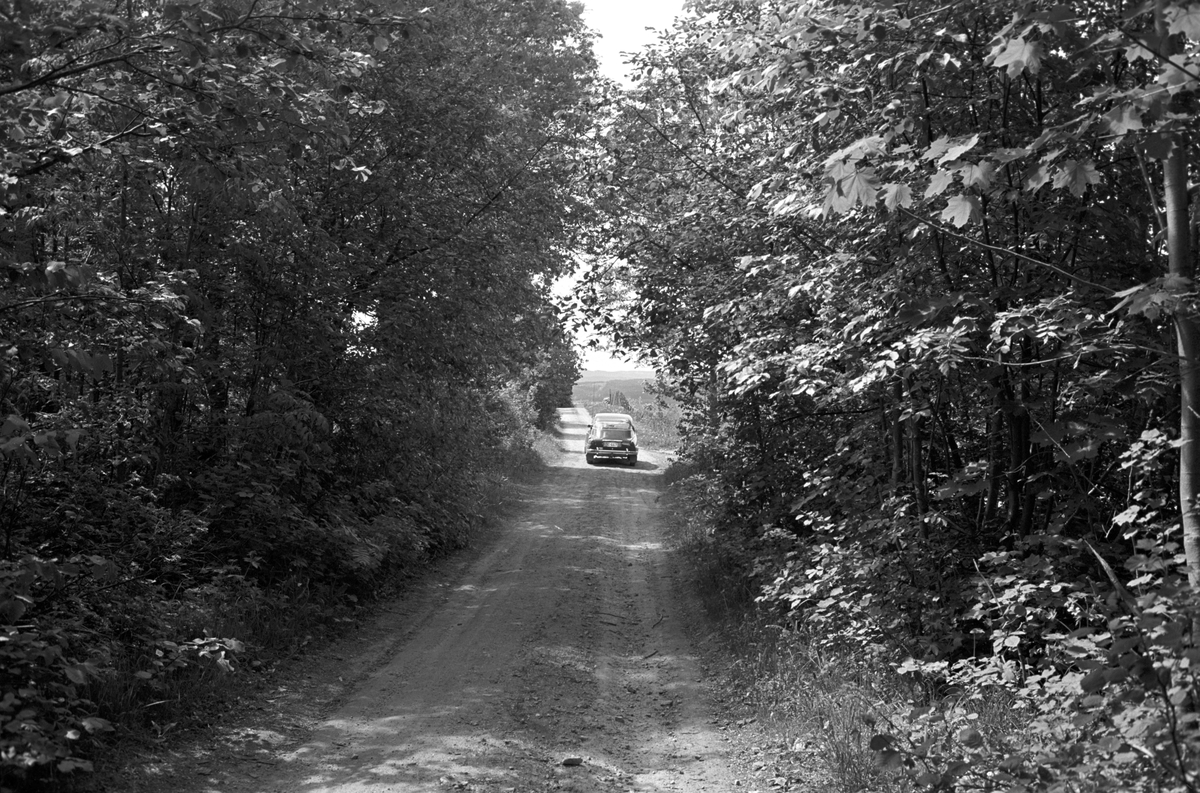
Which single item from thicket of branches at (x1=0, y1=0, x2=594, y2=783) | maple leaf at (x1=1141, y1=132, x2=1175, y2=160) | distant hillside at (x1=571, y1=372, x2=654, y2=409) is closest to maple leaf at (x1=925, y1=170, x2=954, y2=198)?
maple leaf at (x1=1141, y1=132, x2=1175, y2=160)

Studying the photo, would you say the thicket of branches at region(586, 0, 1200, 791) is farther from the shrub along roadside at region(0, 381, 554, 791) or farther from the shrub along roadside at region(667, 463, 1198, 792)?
the shrub along roadside at region(0, 381, 554, 791)

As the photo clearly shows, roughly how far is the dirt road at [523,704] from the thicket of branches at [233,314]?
3.65ft

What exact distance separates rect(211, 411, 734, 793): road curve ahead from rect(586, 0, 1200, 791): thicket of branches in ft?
5.24

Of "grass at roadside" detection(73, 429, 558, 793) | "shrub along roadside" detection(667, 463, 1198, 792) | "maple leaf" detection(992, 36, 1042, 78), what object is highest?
"maple leaf" detection(992, 36, 1042, 78)

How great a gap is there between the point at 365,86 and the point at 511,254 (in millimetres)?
4173

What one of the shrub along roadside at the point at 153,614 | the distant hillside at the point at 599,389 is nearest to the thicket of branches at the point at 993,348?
the shrub along roadside at the point at 153,614

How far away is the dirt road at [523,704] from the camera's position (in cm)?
630

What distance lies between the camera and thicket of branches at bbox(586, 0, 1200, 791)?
168 inches

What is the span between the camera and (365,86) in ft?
40.6

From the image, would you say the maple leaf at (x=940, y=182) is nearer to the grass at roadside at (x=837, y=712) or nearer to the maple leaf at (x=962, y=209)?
the maple leaf at (x=962, y=209)

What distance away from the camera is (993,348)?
5.96 m

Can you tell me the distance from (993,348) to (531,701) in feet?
16.0

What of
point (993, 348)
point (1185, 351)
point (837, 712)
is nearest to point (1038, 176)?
point (1185, 351)

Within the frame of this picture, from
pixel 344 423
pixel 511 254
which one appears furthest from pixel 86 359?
pixel 511 254
